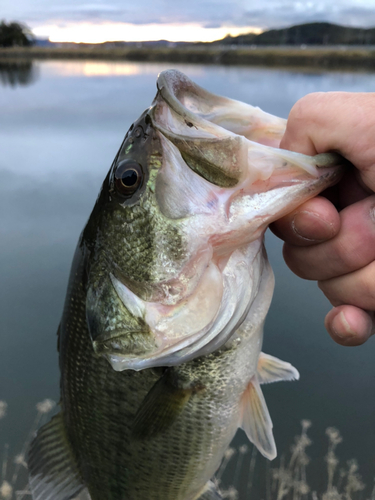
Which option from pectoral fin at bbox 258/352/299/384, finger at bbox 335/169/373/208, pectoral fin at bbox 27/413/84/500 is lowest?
pectoral fin at bbox 27/413/84/500

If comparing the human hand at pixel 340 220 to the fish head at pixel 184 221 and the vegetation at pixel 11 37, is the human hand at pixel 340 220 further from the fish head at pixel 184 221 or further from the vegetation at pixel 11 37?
the vegetation at pixel 11 37

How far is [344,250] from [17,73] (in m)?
60.6

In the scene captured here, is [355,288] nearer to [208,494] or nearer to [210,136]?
[210,136]

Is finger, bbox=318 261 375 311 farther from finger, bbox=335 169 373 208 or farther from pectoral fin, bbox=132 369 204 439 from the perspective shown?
pectoral fin, bbox=132 369 204 439

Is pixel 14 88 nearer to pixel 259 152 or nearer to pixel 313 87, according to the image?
pixel 313 87

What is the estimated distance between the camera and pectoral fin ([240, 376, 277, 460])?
4.42 ft

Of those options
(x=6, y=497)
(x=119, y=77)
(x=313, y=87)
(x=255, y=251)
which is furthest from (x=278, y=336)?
(x=119, y=77)

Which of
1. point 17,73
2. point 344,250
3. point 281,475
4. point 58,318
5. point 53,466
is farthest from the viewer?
point 17,73

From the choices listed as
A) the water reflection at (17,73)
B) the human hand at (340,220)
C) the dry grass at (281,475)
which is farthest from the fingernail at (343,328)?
the water reflection at (17,73)

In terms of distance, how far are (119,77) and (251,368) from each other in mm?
48913

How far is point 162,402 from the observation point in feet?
4.06

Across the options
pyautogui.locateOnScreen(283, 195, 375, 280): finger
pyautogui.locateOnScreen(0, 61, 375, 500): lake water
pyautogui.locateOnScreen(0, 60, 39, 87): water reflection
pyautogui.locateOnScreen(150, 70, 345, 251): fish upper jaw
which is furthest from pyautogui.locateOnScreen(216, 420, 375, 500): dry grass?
pyautogui.locateOnScreen(0, 60, 39, 87): water reflection

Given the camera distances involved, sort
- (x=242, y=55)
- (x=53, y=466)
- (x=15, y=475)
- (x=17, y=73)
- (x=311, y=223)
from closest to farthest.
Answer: (x=311, y=223)
(x=53, y=466)
(x=15, y=475)
(x=242, y=55)
(x=17, y=73)

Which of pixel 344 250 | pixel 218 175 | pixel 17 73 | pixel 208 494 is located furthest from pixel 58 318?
pixel 17 73
